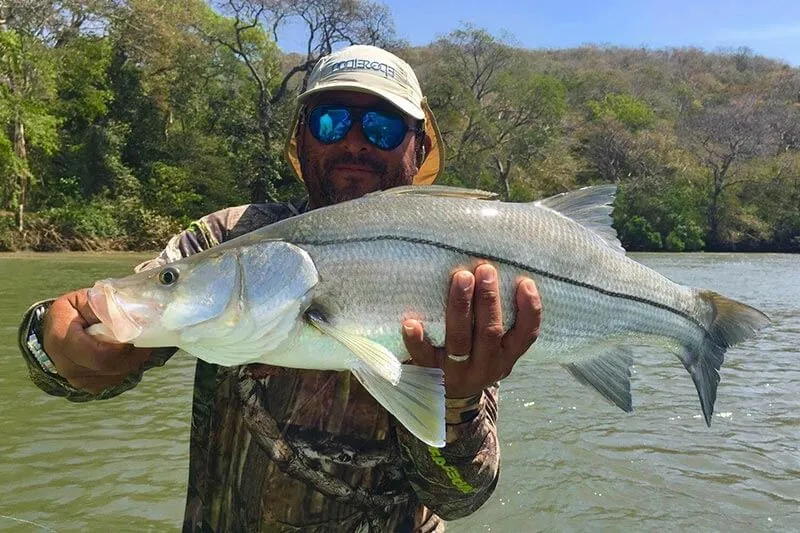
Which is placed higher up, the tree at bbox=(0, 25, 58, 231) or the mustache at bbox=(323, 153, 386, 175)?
the tree at bbox=(0, 25, 58, 231)

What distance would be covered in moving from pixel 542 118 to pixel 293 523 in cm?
4206

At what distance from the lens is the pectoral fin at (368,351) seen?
69.1 inches

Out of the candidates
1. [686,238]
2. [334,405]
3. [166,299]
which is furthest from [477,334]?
→ [686,238]

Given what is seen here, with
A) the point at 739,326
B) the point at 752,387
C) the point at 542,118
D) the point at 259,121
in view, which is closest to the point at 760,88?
the point at 542,118

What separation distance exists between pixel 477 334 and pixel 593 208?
76 cm

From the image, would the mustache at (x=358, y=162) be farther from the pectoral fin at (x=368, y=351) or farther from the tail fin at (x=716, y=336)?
the tail fin at (x=716, y=336)

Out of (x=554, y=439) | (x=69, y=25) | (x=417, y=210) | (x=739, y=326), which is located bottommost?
(x=554, y=439)

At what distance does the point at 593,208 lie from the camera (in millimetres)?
2381

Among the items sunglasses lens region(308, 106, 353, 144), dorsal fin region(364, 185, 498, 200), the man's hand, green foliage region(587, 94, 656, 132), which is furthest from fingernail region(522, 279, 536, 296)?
green foliage region(587, 94, 656, 132)

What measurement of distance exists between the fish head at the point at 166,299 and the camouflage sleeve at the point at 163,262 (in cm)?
33

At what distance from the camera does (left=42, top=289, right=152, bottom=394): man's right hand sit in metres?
1.84

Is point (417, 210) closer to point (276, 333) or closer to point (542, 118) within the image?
point (276, 333)

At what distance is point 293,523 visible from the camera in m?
2.12

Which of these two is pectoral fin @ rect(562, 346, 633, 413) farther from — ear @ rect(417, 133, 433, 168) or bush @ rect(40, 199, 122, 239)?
bush @ rect(40, 199, 122, 239)
